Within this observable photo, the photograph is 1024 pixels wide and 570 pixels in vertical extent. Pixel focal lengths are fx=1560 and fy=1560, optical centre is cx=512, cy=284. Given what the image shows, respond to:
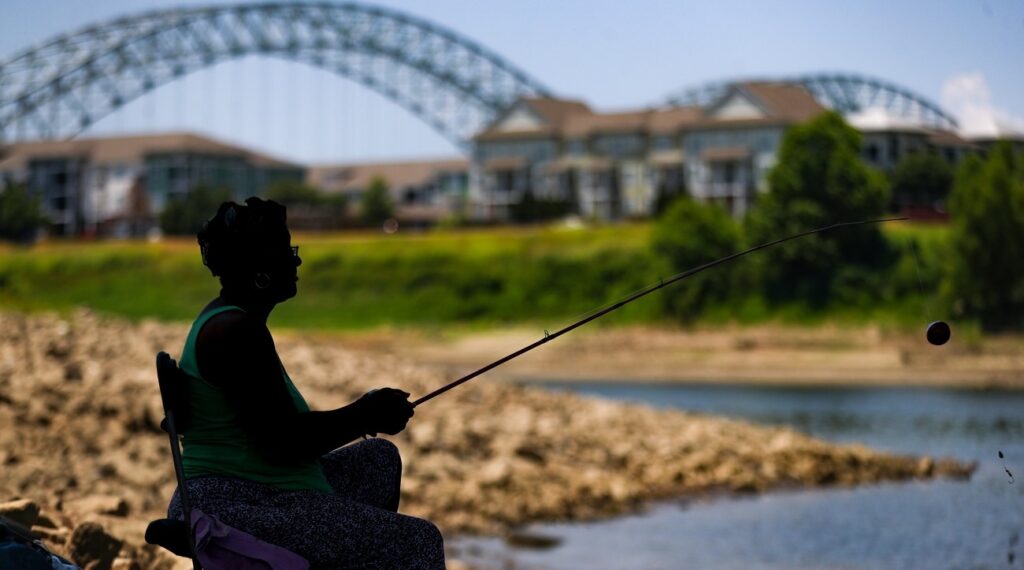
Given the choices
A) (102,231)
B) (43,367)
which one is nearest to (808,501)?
(43,367)

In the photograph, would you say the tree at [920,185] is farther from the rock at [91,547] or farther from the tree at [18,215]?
the tree at [18,215]

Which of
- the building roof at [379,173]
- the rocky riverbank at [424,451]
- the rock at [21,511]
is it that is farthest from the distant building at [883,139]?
the building roof at [379,173]

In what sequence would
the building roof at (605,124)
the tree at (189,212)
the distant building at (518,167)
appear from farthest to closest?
1. the building roof at (605,124)
2. the tree at (189,212)
3. the distant building at (518,167)

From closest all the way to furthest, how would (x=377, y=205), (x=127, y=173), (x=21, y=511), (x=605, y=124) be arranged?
(x=21, y=511) < (x=377, y=205) < (x=605, y=124) < (x=127, y=173)

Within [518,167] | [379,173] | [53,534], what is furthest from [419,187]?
[53,534]

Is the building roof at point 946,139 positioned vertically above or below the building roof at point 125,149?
below

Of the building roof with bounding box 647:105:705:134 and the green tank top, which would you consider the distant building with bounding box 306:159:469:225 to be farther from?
the green tank top

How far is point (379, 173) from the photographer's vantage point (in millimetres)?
111438

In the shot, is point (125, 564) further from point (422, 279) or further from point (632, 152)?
point (632, 152)

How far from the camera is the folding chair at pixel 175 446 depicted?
337 cm

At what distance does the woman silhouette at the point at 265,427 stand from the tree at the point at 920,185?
45.9 metres

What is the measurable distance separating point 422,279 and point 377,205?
75.3ft

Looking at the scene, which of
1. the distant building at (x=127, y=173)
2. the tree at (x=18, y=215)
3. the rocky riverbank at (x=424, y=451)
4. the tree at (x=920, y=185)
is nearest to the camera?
the rocky riverbank at (x=424, y=451)

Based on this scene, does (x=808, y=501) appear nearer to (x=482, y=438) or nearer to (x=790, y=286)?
(x=482, y=438)
